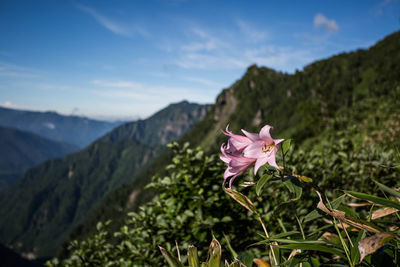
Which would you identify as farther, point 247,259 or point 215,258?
point 247,259

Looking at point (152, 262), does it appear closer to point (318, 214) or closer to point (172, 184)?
point (172, 184)

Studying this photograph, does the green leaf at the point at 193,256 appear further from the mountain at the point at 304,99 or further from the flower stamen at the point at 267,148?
the mountain at the point at 304,99

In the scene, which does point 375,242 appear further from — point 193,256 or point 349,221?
point 193,256

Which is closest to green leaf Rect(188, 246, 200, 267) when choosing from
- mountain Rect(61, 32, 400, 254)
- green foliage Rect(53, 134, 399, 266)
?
green foliage Rect(53, 134, 399, 266)

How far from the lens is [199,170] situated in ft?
11.1

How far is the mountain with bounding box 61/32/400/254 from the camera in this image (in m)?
57.2

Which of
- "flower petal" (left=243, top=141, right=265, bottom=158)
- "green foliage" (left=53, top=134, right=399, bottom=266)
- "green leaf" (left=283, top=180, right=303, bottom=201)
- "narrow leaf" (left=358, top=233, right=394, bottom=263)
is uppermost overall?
"flower petal" (left=243, top=141, right=265, bottom=158)

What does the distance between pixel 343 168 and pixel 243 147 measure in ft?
12.1

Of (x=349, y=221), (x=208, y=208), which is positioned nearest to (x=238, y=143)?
(x=349, y=221)

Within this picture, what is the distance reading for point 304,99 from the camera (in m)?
110

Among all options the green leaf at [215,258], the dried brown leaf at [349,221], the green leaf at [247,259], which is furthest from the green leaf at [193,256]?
the dried brown leaf at [349,221]

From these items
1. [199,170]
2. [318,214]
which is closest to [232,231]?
[199,170]

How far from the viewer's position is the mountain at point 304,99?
5725cm

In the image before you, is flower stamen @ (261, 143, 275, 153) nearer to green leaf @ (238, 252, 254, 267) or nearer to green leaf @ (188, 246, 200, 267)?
green leaf @ (188, 246, 200, 267)
